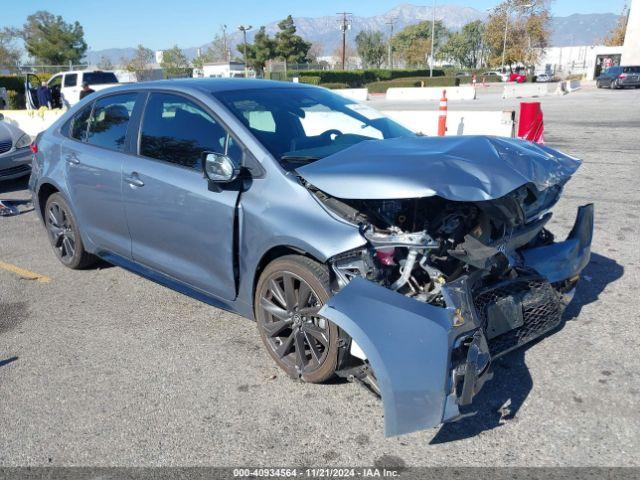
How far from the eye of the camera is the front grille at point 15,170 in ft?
28.5

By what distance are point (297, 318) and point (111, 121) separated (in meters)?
2.53

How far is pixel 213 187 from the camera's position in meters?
3.52

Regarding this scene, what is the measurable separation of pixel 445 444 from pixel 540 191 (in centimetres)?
156

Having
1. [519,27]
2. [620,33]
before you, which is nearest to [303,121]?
[519,27]

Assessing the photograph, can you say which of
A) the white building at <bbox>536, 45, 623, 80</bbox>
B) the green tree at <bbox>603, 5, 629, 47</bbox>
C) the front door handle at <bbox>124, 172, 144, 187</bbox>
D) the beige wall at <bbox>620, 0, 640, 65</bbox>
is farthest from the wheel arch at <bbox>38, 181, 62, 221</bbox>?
the green tree at <bbox>603, 5, 629, 47</bbox>

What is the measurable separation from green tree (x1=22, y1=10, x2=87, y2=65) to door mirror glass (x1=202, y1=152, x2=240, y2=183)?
62687 mm

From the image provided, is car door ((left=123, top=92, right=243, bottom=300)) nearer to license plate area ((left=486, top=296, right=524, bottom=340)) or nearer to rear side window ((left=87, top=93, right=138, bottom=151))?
rear side window ((left=87, top=93, right=138, bottom=151))

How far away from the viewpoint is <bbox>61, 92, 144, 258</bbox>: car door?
435cm

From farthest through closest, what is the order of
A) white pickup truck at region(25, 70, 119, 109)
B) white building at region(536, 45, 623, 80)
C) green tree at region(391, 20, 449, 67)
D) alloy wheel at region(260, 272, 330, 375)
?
1. green tree at region(391, 20, 449, 67)
2. white building at region(536, 45, 623, 80)
3. white pickup truck at region(25, 70, 119, 109)
4. alloy wheel at region(260, 272, 330, 375)

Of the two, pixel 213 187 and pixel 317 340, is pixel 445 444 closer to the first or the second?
pixel 317 340

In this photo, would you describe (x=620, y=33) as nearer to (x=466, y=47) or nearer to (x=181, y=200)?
(x=466, y=47)

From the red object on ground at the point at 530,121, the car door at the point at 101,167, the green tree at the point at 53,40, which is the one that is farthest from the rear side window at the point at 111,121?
the green tree at the point at 53,40

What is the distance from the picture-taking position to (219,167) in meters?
3.29

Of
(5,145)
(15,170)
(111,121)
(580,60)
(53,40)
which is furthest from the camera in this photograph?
(580,60)
